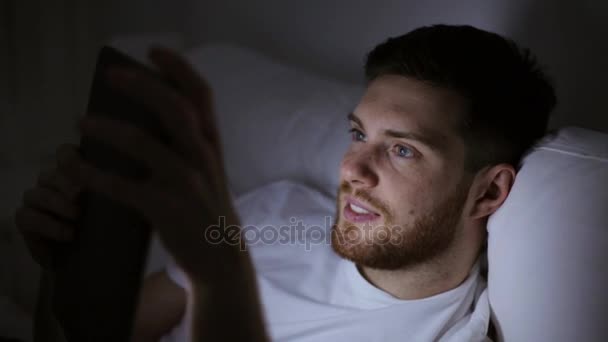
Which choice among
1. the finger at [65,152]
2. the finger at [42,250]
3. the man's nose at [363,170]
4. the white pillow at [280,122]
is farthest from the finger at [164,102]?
the white pillow at [280,122]

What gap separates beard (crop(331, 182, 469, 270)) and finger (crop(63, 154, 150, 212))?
36cm

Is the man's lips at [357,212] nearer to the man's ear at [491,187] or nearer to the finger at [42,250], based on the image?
the man's ear at [491,187]

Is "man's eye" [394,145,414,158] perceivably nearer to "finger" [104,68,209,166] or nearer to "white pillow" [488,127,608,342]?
"white pillow" [488,127,608,342]

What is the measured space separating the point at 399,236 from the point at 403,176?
3.0 inches

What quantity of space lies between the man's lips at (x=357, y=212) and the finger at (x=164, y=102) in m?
0.37

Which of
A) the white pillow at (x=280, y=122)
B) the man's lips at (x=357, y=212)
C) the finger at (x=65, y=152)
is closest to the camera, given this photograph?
the finger at (x=65, y=152)

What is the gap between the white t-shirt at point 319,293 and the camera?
0.60 m

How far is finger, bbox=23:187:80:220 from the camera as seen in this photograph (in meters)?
0.40

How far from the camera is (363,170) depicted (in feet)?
1.90

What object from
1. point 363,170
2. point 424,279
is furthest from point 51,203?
point 424,279

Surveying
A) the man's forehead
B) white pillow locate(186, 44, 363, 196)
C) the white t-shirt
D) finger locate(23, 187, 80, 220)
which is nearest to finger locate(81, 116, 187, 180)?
finger locate(23, 187, 80, 220)

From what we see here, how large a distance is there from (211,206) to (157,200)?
0.03 meters

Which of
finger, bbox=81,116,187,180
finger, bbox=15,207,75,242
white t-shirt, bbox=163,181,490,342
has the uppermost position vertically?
finger, bbox=81,116,187,180

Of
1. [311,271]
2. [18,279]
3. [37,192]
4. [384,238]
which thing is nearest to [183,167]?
[37,192]
